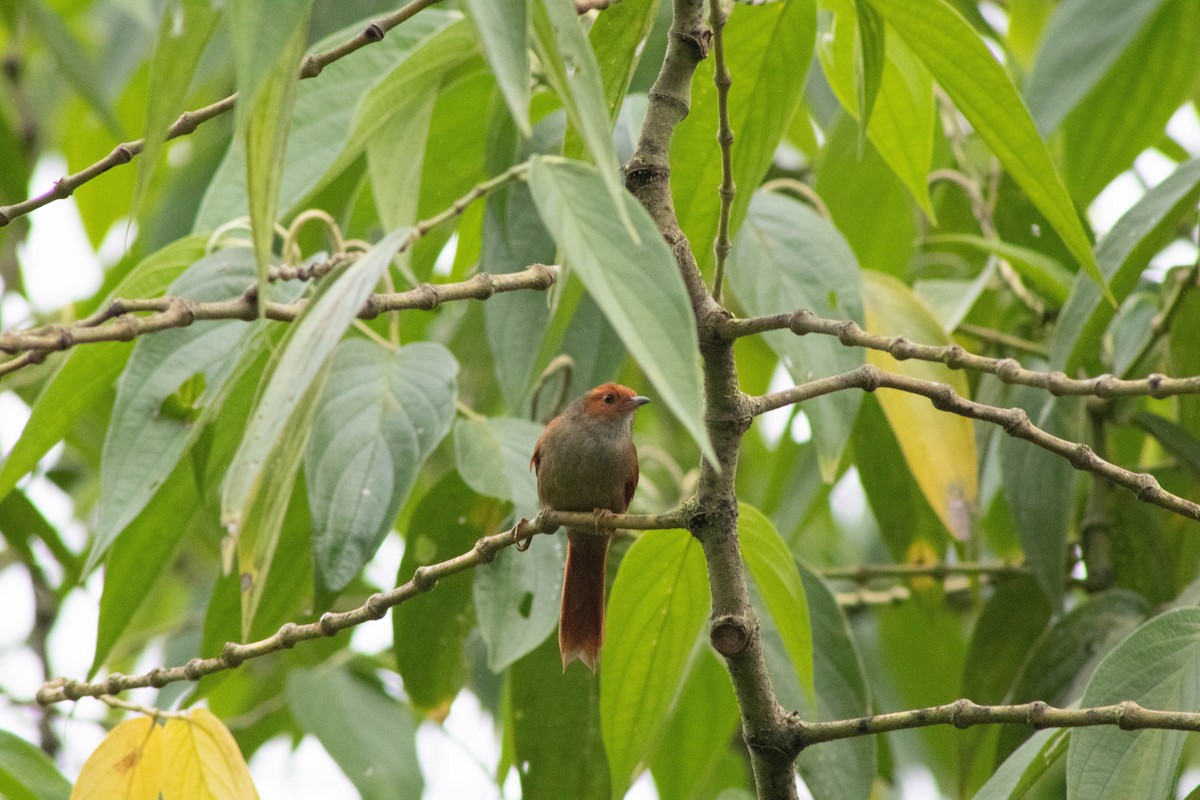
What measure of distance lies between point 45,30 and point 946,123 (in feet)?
9.36

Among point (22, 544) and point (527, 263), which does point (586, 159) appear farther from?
point (22, 544)

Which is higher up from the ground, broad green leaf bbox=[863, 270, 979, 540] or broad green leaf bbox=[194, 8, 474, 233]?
broad green leaf bbox=[194, 8, 474, 233]

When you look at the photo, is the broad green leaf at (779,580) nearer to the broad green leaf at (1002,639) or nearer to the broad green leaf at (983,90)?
the broad green leaf at (983,90)

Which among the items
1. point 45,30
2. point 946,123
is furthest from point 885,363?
point 45,30

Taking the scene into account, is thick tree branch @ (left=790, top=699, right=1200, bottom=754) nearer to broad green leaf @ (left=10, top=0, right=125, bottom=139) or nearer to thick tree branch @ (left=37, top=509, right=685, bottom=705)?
Result: thick tree branch @ (left=37, top=509, right=685, bottom=705)

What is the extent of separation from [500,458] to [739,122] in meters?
0.92

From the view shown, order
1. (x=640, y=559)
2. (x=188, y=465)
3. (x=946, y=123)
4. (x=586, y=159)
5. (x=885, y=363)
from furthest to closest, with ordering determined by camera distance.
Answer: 1. (x=946, y=123)
2. (x=885, y=363)
3. (x=188, y=465)
4. (x=640, y=559)
5. (x=586, y=159)

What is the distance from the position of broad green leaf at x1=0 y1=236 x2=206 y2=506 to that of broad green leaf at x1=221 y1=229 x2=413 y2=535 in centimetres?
97

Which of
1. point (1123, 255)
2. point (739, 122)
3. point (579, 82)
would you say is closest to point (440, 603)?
point (739, 122)

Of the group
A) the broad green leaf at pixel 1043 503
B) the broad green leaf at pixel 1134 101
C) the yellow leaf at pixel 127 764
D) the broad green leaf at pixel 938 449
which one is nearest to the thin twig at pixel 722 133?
the broad green leaf at pixel 938 449

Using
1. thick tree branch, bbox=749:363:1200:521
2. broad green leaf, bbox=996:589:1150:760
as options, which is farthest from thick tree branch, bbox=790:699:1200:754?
broad green leaf, bbox=996:589:1150:760

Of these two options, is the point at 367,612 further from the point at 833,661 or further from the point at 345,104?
the point at 345,104

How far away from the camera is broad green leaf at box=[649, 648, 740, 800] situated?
11.4 ft

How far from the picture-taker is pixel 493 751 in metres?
4.27
